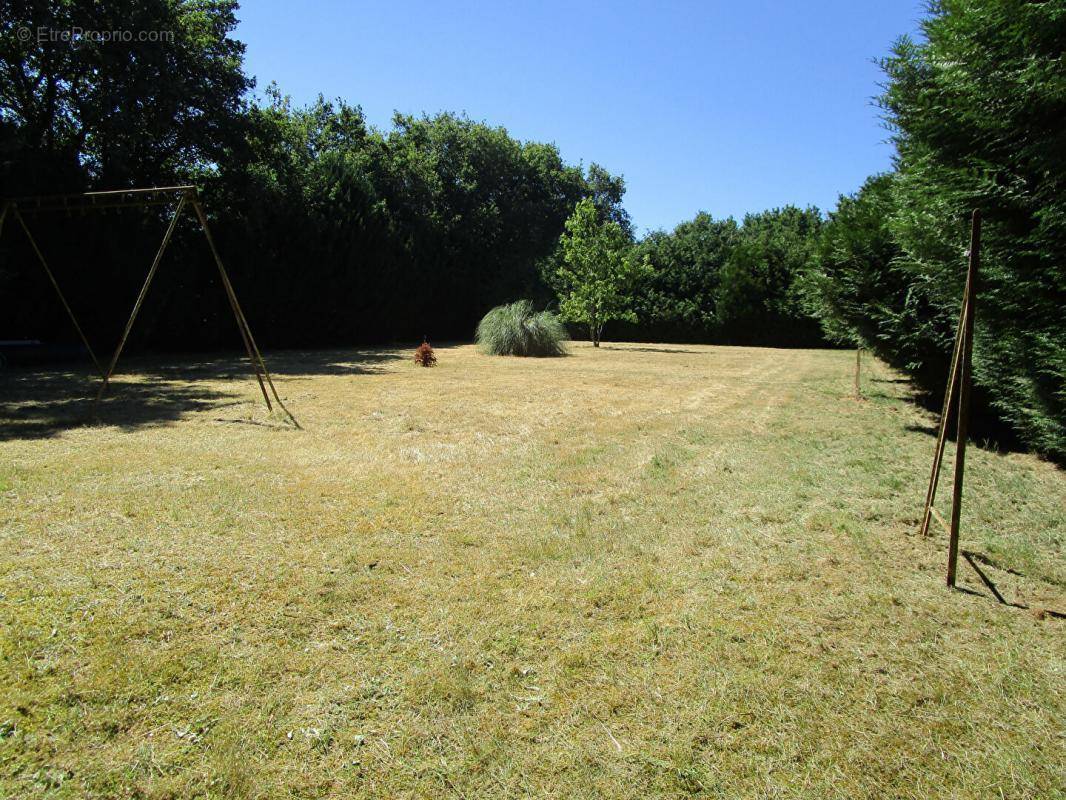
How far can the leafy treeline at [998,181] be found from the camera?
414 centimetres

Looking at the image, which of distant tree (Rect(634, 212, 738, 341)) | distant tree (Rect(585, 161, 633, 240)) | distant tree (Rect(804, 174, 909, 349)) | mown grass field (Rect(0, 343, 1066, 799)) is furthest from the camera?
distant tree (Rect(585, 161, 633, 240))

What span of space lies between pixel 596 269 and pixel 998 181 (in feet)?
50.0

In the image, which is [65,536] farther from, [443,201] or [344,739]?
[443,201]

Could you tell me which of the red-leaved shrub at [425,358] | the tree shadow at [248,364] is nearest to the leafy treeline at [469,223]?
the tree shadow at [248,364]

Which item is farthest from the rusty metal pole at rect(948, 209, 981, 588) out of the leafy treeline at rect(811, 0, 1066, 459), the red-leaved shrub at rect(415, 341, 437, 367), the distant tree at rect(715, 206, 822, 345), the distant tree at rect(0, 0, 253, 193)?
the distant tree at rect(715, 206, 822, 345)

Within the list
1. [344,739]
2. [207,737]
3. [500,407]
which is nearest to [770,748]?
[344,739]

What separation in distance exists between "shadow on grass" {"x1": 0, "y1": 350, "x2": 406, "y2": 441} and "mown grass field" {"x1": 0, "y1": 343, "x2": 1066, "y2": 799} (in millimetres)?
1008

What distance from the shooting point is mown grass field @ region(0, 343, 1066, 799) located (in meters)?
1.80

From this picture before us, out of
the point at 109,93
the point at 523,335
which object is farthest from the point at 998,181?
the point at 109,93

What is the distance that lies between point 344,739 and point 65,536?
244 centimetres

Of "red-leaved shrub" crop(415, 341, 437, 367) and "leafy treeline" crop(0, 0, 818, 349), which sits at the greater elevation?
"leafy treeline" crop(0, 0, 818, 349)

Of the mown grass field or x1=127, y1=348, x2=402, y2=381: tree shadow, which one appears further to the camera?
x1=127, y1=348, x2=402, y2=381: tree shadow

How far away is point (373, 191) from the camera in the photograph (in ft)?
65.0

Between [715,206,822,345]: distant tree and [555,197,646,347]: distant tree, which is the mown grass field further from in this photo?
[715,206,822,345]: distant tree
